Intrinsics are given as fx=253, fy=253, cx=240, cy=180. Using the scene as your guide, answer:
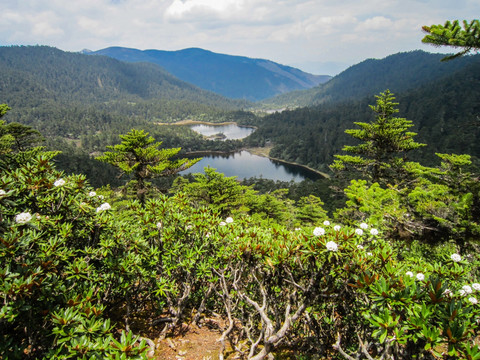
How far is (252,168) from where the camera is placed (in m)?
96.4

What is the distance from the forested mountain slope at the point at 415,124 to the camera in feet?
234

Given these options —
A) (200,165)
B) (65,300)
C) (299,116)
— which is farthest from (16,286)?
(299,116)

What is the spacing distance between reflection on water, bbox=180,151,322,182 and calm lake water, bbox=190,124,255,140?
156 feet

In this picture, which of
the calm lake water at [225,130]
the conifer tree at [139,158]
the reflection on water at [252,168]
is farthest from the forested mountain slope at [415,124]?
the conifer tree at [139,158]

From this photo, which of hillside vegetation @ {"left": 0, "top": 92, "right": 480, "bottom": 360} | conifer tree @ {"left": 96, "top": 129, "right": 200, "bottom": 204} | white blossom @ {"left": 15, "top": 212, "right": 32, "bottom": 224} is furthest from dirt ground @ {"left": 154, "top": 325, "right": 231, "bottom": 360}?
conifer tree @ {"left": 96, "top": 129, "right": 200, "bottom": 204}

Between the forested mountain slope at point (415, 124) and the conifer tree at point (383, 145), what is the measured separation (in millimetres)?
61467

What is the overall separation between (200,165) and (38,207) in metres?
98.4

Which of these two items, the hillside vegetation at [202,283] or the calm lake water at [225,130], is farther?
the calm lake water at [225,130]

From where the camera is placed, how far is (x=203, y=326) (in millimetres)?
5035

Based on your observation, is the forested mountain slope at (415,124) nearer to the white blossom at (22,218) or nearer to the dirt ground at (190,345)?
the dirt ground at (190,345)

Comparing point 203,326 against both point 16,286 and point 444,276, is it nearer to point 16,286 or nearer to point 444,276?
point 16,286

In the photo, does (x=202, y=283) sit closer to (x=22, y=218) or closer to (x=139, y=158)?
(x=22, y=218)

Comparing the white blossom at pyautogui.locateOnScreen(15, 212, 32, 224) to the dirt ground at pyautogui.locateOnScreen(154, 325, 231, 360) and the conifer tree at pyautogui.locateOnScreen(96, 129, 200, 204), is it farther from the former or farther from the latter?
the conifer tree at pyautogui.locateOnScreen(96, 129, 200, 204)

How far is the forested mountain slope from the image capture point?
71.4 m
